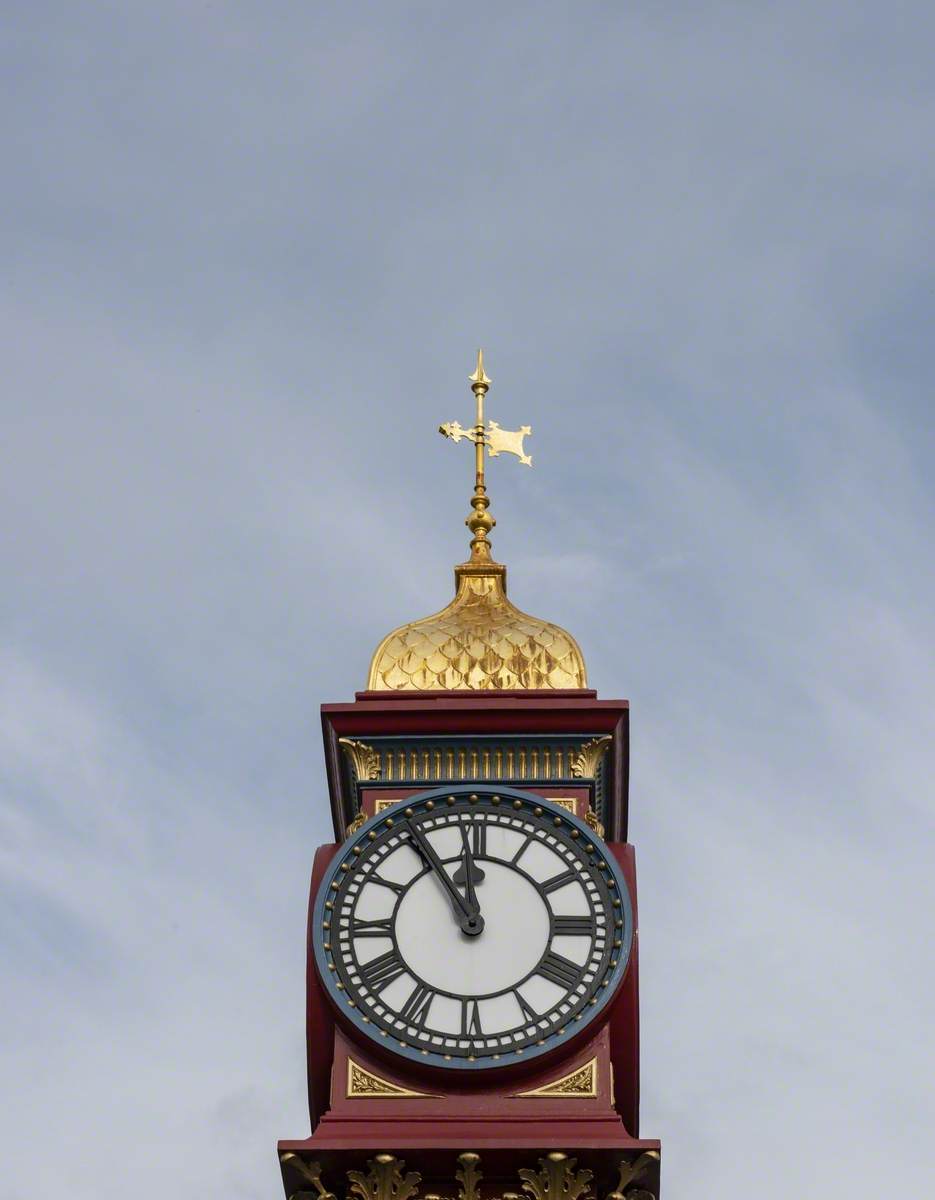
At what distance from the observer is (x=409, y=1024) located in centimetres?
2873

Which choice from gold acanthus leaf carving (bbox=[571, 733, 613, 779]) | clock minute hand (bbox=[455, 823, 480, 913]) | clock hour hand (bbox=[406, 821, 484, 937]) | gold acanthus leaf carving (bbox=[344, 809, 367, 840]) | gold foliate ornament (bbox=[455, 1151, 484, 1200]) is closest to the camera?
gold foliate ornament (bbox=[455, 1151, 484, 1200])

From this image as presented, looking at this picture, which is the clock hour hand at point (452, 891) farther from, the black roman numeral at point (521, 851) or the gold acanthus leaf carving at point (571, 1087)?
the gold acanthus leaf carving at point (571, 1087)

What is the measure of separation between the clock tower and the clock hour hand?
17mm

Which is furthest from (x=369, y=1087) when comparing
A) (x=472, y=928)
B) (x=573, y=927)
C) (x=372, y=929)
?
(x=573, y=927)

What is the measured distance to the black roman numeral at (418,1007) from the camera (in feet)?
94.4

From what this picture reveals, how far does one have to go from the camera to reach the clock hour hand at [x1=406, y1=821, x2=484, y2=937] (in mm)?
29141

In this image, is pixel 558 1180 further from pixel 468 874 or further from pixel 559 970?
pixel 468 874

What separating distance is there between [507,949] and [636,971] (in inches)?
39.8

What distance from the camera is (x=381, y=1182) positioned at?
28000mm

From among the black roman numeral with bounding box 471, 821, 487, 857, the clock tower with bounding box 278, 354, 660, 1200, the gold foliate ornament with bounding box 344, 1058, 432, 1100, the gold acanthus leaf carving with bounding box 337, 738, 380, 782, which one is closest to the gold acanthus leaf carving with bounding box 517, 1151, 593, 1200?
the clock tower with bounding box 278, 354, 660, 1200

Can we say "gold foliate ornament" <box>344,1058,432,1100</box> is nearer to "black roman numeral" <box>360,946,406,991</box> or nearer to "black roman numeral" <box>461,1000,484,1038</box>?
"black roman numeral" <box>461,1000,484,1038</box>

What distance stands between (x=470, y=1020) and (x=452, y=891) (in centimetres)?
113

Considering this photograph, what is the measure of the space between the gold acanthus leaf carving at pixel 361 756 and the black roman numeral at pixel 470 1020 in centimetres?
233

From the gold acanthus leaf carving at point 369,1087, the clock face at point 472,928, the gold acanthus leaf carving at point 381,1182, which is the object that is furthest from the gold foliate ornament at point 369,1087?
the gold acanthus leaf carving at point 381,1182
